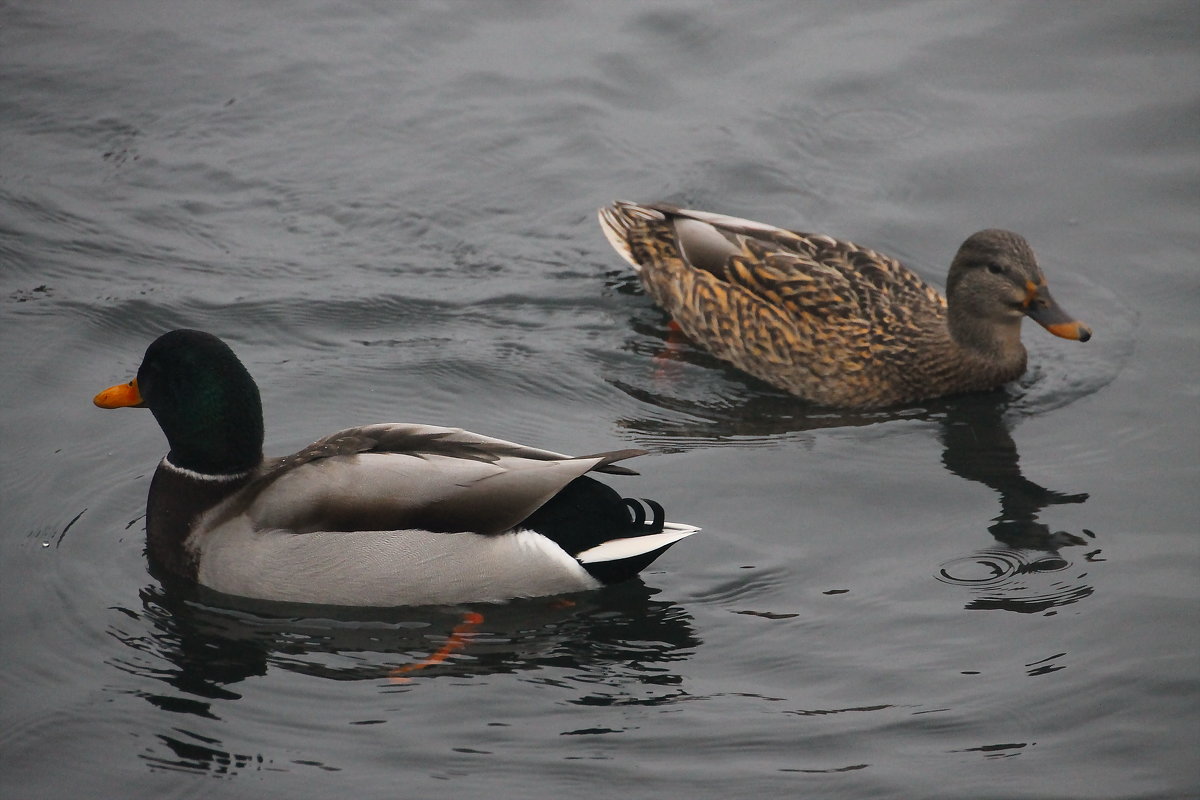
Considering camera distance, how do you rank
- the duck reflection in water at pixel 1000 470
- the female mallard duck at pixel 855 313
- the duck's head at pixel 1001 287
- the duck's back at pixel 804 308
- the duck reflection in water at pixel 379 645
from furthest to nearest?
the duck's back at pixel 804 308 → the female mallard duck at pixel 855 313 → the duck's head at pixel 1001 287 → the duck reflection in water at pixel 1000 470 → the duck reflection in water at pixel 379 645

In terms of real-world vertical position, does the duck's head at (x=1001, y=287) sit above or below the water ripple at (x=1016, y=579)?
above

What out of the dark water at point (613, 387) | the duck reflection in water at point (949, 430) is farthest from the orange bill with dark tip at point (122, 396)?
the duck reflection in water at point (949, 430)

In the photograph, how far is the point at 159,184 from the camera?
10.4m

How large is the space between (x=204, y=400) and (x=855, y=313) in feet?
Answer: 12.5

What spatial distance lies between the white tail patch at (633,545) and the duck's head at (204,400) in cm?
158

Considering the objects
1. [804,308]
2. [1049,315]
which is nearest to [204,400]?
[804,308]

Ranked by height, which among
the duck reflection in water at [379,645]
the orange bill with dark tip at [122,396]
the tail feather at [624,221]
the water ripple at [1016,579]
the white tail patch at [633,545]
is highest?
the tail feather at [624,221]

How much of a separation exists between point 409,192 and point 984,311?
408 cm

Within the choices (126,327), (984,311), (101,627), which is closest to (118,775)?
(101,627)

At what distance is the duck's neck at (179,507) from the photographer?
6.71 meters

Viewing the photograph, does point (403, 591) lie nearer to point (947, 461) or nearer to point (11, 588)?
point (11, 588)

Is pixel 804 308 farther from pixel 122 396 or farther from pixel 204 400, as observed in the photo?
pixel 122 396

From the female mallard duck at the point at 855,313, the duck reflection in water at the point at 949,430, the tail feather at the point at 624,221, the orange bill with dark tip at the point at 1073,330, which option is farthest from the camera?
the tail feather at the point at 624,221

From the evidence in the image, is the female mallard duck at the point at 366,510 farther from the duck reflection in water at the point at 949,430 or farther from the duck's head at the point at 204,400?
the duck reflection in water at the point at 949,430
